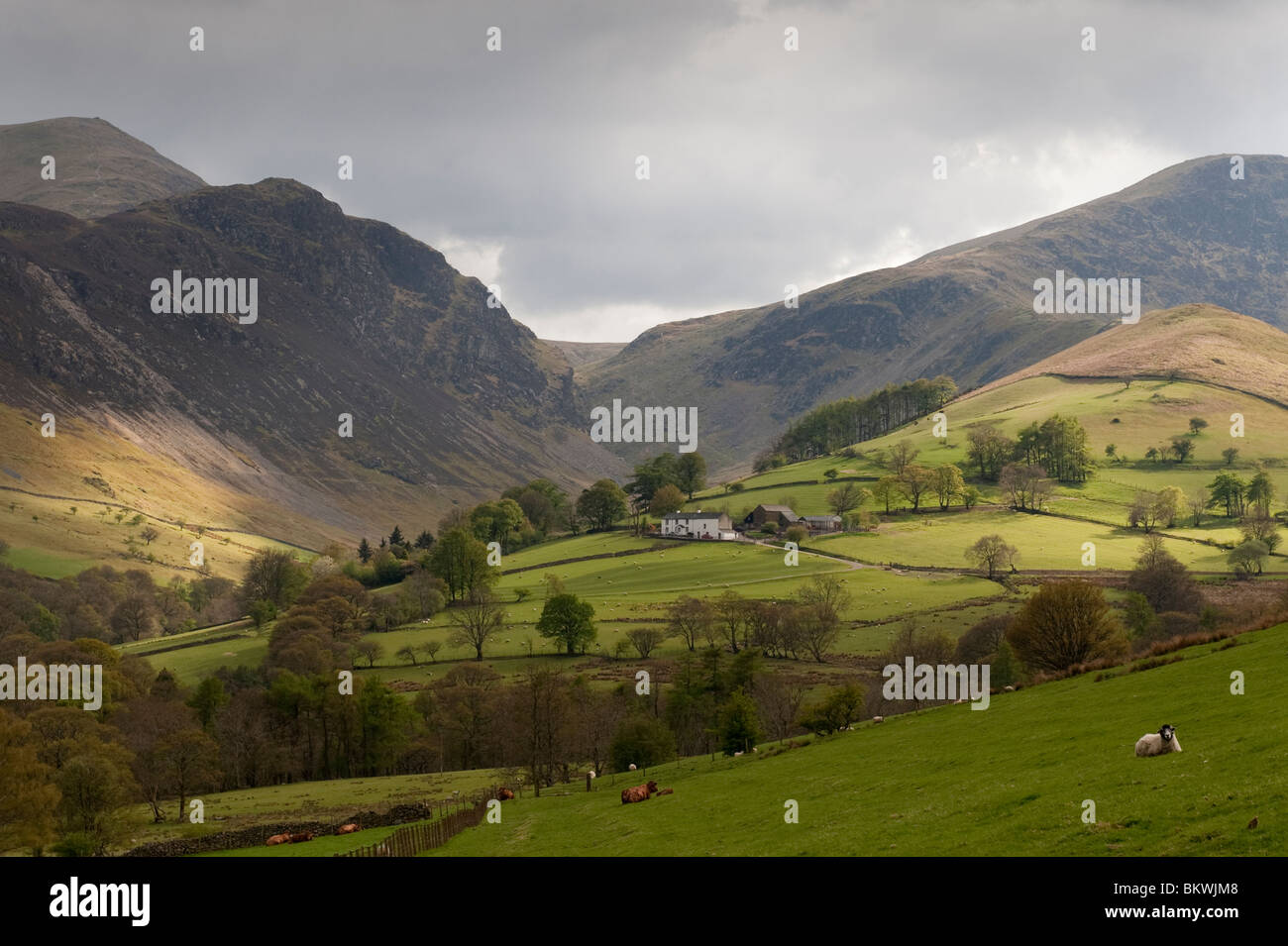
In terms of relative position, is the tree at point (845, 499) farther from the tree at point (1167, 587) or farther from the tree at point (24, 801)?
the tree at point (24, 801)

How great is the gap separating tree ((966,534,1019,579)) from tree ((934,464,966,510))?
4345cm

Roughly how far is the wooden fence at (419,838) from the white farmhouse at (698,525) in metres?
133

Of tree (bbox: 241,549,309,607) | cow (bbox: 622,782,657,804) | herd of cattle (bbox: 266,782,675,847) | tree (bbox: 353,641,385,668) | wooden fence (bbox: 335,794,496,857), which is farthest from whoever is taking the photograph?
tree (bbox: 241,549,309,607)

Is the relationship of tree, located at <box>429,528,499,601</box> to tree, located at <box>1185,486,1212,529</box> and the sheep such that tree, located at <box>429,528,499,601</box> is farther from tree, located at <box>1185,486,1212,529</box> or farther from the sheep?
the sheep

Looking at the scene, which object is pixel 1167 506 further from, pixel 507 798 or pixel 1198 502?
pixel 507 798

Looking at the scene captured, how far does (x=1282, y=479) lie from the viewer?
17525 cm

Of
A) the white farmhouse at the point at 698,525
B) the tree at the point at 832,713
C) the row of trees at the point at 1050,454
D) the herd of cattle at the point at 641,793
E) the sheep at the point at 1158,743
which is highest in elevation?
the row of trees at the point at 1050,454

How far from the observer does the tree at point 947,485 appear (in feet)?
590

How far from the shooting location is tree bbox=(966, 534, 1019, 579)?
434 feet

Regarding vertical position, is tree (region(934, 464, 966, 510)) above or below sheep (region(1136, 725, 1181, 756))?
above

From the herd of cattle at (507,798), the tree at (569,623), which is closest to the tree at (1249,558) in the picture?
the tree at (569,623)

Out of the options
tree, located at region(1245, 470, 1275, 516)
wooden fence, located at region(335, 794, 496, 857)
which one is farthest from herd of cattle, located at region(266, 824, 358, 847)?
tree, located at region(1245, 470, 1275, 516)

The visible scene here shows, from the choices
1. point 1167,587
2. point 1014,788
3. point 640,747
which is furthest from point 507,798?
point 1167,587
